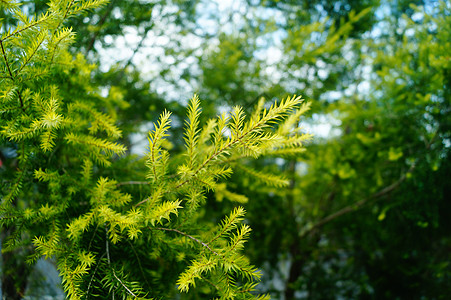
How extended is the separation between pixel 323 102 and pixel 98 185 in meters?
2.65

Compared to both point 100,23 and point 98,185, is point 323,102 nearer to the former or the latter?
point 100,23

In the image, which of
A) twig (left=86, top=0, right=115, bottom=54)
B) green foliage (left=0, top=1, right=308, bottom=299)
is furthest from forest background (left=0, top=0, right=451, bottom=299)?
green foliage (left=0, top=1, right=308, bottom=299)

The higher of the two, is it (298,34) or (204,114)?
(298,34)

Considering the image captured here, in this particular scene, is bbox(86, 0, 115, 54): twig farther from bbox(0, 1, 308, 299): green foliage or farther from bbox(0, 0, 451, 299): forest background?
bbox(0, 1, 308, 299): green foliage

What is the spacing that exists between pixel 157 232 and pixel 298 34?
2226mm

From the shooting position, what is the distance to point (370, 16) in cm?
304

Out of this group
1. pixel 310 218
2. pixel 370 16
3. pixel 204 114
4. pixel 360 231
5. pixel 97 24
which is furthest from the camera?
pixel 310 218

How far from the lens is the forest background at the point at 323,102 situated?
2.17 metres

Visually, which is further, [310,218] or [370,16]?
[310,218]

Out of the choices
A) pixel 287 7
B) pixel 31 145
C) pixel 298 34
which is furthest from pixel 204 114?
pixel 31 145

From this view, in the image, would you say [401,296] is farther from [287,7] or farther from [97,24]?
[97,24]

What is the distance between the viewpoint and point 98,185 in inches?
45.5

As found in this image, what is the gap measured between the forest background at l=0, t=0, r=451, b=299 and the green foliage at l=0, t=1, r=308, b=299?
0.40m

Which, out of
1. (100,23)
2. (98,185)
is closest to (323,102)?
(100,23)
